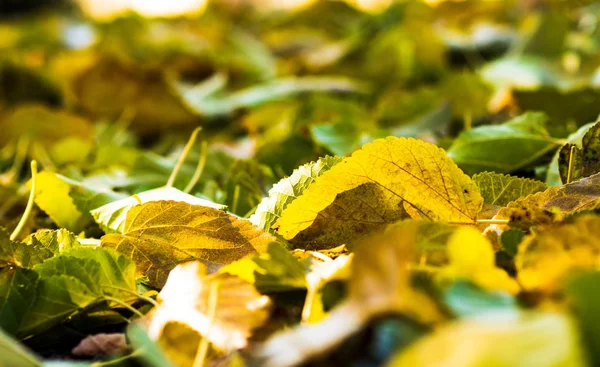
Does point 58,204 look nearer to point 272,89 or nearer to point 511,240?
point 511,240

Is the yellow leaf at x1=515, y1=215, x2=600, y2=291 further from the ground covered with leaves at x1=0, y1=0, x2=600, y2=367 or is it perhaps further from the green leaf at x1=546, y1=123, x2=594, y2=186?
the green leaf at x1=546, y1=123, x2=594, y2=186

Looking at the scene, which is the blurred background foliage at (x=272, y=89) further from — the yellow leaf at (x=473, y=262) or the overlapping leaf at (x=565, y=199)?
the yellow leaf at (x=473, y=262)

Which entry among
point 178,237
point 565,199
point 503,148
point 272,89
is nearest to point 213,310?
point 178,237

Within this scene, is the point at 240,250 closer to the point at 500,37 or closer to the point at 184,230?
the point at 184,230

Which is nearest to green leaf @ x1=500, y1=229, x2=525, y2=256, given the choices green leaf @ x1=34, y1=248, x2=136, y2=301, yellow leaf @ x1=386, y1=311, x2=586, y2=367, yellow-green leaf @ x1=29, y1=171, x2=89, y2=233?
yellow leaf @ x1=386, y1=311, x2=586, y2=367

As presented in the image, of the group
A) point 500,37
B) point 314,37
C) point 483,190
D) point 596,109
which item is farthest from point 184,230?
point 314,37
